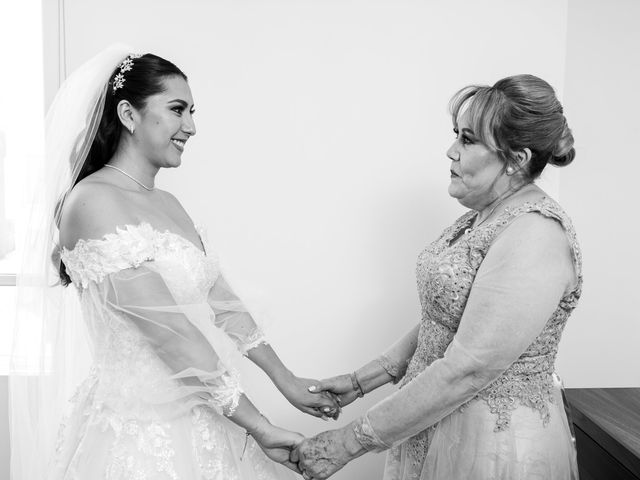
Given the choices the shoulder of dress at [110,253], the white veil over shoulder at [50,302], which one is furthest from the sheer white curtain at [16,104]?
the shoulder of dress at [110,253]

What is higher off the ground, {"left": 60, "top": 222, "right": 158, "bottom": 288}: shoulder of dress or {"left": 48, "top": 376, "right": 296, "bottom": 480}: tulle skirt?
{"left": 60, "top": 222, "right": 158, "bottom": 288}: shoulder of dress

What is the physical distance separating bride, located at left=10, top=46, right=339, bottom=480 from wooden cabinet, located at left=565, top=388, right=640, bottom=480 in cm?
86

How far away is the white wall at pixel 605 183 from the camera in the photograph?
2.88 meters

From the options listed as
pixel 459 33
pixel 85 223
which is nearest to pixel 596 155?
pixel 459 33

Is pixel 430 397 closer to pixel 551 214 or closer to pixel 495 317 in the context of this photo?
pixel 495 317

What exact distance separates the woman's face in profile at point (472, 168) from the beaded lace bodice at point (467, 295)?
0.10 m

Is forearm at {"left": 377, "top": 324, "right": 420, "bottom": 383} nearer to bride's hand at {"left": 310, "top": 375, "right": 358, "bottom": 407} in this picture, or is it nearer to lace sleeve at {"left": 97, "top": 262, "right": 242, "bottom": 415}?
bride's hand at {"left": 310, "top": 375, "right": 358, "bottom": 407}

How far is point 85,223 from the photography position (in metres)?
1.56

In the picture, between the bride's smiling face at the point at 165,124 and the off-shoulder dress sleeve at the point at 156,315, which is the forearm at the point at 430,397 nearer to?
the off-shoulder dress sleeve at the point at 156,315

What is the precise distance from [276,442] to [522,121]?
1069 millimetres

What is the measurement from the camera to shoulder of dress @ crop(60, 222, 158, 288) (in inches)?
60.2

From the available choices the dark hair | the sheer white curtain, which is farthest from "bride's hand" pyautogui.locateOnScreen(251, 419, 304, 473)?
the sheer white curtain

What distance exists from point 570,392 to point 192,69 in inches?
75.3

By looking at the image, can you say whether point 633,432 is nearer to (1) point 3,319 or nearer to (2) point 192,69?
(2) point 192,69
